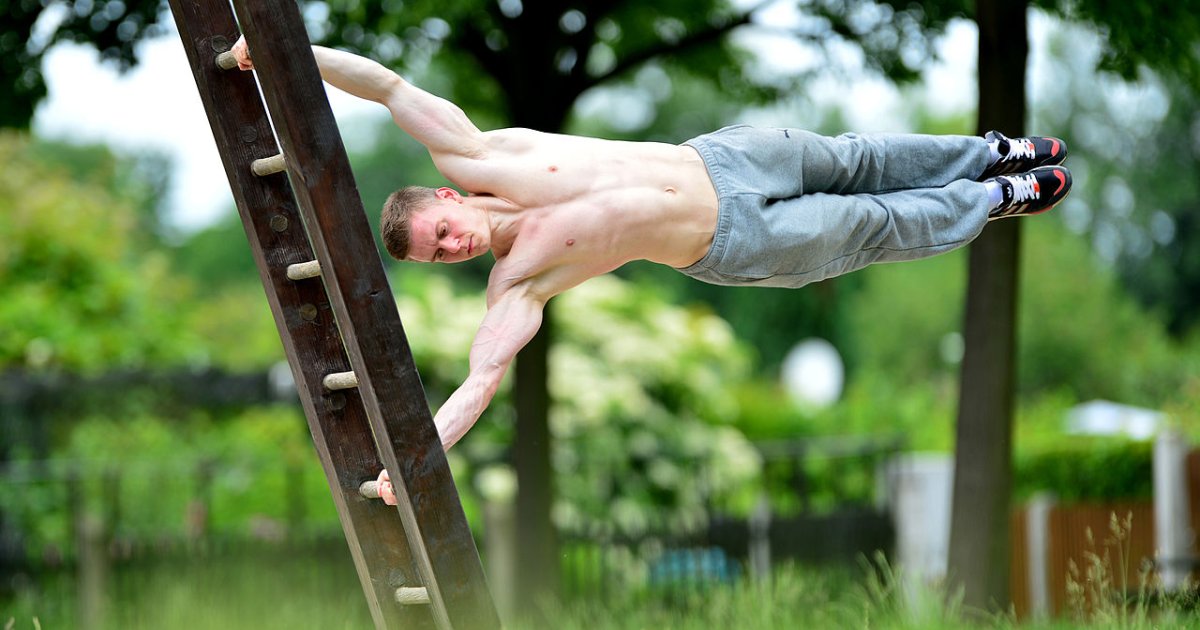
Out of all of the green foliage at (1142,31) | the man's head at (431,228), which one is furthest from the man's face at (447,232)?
the green foliage at (1142,31)

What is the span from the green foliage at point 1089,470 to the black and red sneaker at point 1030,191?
25.9 feet

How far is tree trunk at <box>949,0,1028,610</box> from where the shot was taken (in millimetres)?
6406

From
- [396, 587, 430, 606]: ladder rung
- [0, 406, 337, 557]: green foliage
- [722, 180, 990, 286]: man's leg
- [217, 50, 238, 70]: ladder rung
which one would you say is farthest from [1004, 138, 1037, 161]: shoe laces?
[0, 406, 337, 557]: green foliage

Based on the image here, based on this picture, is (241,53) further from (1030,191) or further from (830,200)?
(1030,191)

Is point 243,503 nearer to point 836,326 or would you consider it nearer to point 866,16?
point 866,16

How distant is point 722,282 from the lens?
12.4ft

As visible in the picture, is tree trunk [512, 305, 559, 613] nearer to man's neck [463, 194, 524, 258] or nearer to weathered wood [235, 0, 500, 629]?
man's neck [463, 194, 524, 258]

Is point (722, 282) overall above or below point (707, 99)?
below

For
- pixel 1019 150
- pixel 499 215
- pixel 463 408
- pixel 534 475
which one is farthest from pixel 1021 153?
pixel 534 475

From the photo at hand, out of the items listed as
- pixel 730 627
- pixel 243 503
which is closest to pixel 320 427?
pixel 730 627

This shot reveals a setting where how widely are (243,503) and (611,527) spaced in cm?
532

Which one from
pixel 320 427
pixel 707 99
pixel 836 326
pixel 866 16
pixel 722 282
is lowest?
pixel 836 326

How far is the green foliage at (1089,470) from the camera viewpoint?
1111 centimetres

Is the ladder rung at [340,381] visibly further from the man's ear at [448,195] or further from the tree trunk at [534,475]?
the tree trunk at [534,475]
